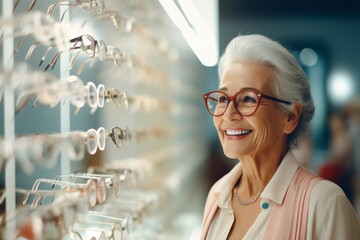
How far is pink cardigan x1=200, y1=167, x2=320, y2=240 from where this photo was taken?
137 centimetres

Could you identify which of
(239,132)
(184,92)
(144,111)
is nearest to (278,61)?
(239,132)

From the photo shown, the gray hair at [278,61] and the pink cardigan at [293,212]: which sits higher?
the gray hair at [278,61]

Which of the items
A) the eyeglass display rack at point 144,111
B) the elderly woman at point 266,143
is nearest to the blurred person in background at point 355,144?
the eyeglass display rack at point 144,111

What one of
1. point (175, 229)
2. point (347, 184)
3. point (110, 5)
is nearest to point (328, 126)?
point (347, 184)

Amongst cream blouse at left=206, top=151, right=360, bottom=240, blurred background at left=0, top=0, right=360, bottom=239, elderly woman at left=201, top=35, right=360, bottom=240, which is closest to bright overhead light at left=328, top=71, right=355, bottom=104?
blurred background at left=0, top=0, right=360, bottom=239

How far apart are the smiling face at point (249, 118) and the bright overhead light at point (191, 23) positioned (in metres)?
0.67

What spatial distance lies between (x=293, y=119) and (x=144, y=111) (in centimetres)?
136

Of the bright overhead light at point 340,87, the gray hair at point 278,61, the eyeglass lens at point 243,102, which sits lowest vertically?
the eyeglass lens at point 243,102

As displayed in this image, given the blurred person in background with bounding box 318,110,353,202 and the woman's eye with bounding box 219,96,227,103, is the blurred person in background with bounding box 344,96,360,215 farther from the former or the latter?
the woman's eye with bounding box 219,96,227,103

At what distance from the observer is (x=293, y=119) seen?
1.57m

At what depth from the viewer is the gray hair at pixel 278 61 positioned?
59.0 inches

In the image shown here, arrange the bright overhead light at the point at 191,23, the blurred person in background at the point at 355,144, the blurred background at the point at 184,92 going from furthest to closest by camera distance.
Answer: the blurred person in background at the point at 355,144 < the bright overhead light at the point at 191,23 < the blurred background at the point at 184,92

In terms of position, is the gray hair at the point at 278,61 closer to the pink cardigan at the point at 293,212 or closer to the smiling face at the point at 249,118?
the smiling face at the point at 249,118

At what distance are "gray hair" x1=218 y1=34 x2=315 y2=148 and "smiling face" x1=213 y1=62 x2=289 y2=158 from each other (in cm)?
2
